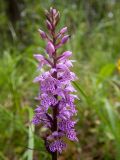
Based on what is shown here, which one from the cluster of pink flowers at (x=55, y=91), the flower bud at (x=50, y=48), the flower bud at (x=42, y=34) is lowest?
the cluster of pink flowers at (x=55, y=91)

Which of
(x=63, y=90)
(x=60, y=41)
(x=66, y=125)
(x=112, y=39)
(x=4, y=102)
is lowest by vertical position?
(x=66, y=125)

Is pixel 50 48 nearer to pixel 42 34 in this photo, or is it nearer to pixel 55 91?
pixel 42 34

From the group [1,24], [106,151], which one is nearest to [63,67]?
[106,151]

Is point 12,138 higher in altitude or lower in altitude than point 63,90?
higher

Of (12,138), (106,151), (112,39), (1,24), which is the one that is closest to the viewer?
(106,151)

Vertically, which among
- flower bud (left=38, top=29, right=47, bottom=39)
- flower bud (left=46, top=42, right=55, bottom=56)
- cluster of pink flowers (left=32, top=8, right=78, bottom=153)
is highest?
flower bud (left=38, top=29, right=47, bottom=39)

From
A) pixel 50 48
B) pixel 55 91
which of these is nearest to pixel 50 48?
pixel 50 48

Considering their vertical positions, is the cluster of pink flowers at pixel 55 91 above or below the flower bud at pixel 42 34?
below

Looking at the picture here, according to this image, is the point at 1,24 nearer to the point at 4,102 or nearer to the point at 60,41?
the point at 4,102
